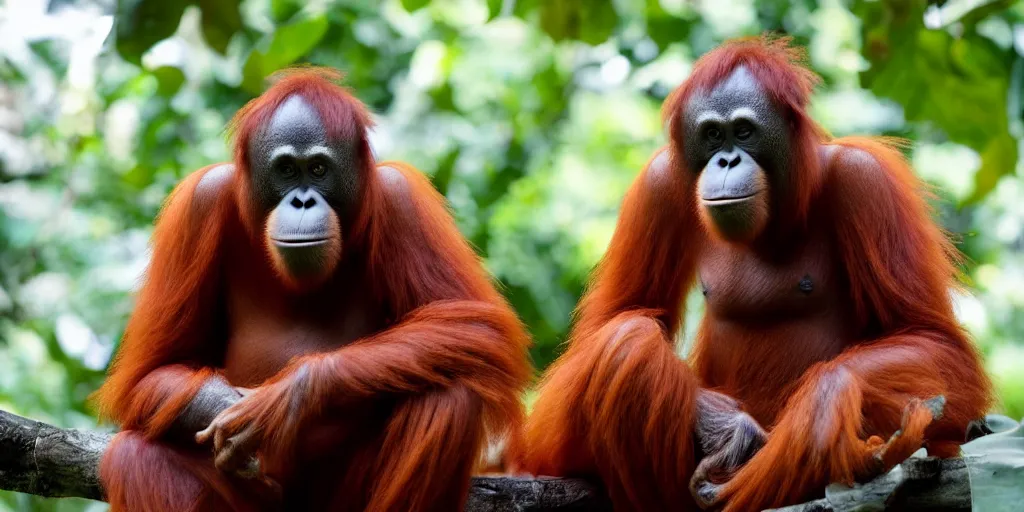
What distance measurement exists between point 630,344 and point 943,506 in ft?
3.58

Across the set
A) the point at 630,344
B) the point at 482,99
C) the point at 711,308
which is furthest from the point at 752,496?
the point at 482,99

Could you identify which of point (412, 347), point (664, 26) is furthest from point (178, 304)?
point (664, 26)

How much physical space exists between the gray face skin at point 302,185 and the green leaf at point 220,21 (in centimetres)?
34

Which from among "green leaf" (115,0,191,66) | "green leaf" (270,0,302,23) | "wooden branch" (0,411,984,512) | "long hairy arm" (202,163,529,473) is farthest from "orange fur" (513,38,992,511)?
"green leaf" (270,0,302,23)

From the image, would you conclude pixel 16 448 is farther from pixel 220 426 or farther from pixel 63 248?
pixel 63 248

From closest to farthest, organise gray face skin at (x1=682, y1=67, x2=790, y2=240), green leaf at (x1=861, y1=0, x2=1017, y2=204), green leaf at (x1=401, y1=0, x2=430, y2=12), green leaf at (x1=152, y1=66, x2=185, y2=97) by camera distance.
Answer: gray face skin at (x1=682, y1=67, x2=790, y2=240), green leaf at (x1=152, y1=66, x2=185, y2=97), green leaf at (x1=401, y1=0, x2=430, y2=12), green leaf at (x1=861, y1=0, x2=1017, y2=204)

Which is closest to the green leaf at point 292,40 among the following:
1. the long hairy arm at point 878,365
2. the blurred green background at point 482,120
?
the blurred green background at point 482,120

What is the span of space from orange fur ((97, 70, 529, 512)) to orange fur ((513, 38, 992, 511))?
1.24 ft

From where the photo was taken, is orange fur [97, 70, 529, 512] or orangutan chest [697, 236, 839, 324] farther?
orangutan chest [697, 236, 839, 324]

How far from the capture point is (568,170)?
8.57 metres

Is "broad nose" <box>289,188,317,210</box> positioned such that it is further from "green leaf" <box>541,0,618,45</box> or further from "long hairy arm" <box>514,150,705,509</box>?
"green leaf" <box>541,0,618,45</box>

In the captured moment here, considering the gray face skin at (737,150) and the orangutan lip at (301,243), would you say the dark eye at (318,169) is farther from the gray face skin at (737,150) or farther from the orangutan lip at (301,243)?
the gray face skin at (737,150)

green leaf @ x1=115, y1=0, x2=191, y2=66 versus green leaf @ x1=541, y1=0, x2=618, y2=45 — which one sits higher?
green leaf @ x1=541, y1=0, x2=618, y2=45

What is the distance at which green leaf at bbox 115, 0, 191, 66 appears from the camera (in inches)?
152
